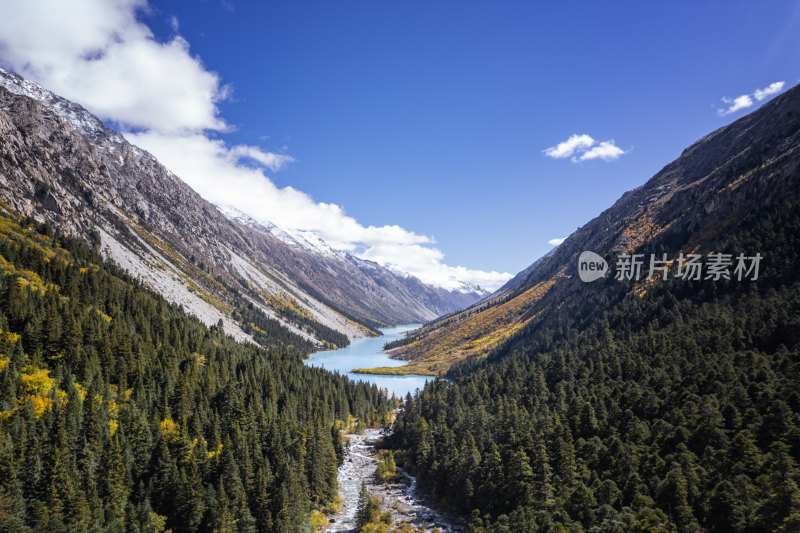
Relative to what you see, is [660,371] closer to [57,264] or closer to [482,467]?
[482,467]

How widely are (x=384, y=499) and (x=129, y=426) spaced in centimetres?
4504

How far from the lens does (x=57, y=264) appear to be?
327ft

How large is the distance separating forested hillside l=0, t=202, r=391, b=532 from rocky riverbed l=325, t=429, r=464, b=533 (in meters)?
4.84

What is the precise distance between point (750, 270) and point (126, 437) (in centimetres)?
13623

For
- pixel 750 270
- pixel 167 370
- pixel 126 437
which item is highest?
pixel 750 270

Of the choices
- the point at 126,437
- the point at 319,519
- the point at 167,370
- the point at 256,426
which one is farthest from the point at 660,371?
the point at 167,370

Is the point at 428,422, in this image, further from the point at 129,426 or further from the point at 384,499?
the point at 129,426

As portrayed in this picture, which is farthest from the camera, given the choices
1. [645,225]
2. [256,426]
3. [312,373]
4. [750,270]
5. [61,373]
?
[645,225]

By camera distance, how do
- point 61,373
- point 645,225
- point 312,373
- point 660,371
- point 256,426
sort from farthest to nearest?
point 645,225 < point 312,373 < point 256,426 < point 660,371 < point 61,373

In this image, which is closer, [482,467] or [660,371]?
[482,467]

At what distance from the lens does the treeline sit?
43.4 metres

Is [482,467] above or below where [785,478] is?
below

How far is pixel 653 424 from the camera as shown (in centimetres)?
6062

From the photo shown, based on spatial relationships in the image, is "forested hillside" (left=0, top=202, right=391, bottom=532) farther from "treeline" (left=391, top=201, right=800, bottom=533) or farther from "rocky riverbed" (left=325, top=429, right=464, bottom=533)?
"treeline" (left=391, top=201, right=800, bottom=533)
